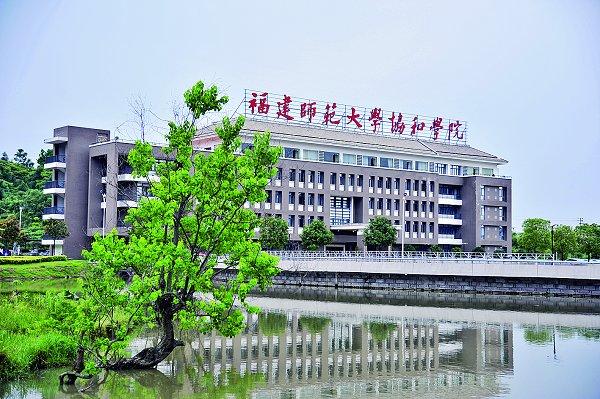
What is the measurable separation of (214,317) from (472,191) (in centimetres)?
5339

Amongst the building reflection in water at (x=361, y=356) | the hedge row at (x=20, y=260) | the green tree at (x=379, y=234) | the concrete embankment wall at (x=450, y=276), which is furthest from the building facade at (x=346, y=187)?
the building reflection in water at (x=361, y=356)

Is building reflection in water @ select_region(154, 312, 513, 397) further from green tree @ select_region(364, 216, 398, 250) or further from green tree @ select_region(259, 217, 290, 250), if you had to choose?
green tree @ select_region(364, 216, 398, 250)

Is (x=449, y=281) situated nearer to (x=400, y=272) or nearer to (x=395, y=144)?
(x=400, y=272)

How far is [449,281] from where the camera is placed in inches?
1588

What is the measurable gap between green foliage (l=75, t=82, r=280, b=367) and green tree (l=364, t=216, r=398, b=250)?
124ft

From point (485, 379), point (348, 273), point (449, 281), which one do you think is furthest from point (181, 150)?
point (348, 273)

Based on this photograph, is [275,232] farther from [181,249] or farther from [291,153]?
[181,249]

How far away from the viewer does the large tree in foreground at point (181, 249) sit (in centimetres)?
1456

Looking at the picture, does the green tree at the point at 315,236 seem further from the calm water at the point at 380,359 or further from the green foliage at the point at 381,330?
the green foliage at the point at 381,330

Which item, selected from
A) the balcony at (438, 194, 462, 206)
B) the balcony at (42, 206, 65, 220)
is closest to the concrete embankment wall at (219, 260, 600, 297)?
the balcony at (42, 206, 65, 220)

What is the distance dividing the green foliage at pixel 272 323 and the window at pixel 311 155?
30858 millimetres

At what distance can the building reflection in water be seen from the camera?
15211 mm

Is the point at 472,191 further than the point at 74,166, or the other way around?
the point at 472,191

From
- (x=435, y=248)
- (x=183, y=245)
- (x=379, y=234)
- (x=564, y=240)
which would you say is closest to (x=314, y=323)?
(x=183, y=245)
